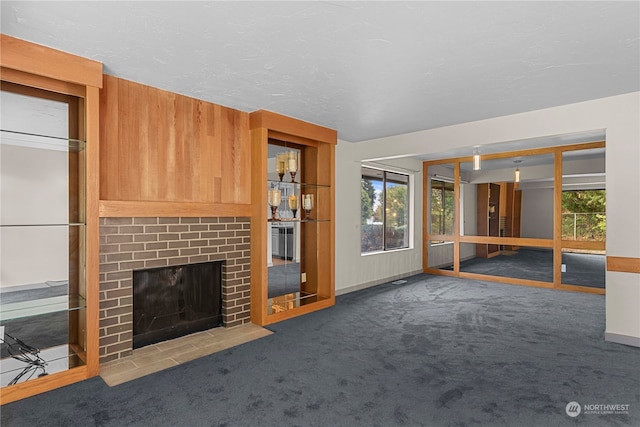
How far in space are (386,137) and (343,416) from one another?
3.92 metres

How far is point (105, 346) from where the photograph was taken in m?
2.87

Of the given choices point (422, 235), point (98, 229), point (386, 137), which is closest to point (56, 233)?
point (98, 229)

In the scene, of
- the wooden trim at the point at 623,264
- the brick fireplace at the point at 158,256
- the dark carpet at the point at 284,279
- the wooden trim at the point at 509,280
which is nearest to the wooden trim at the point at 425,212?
the wooden trim at the point at 509,280

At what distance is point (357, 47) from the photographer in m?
2.32

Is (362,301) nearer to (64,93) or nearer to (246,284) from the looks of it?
(246,284)

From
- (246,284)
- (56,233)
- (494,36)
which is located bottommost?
(246,284)

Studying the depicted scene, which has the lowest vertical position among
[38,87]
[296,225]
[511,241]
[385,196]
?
[511,241]

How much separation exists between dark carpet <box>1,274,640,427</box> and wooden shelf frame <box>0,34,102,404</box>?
11cm

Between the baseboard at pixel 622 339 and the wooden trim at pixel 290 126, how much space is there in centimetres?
368

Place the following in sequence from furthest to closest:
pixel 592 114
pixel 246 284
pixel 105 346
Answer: pixel 246 284 → pixel 592 114 → pixel 105 346

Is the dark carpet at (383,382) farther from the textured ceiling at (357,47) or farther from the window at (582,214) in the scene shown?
the textured ceiling at (357,47)

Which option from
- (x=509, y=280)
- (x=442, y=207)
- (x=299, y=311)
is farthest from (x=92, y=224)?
(x=509, y=280)

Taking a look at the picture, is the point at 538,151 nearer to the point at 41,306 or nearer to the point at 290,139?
the point at 290,139

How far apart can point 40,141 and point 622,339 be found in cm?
536
